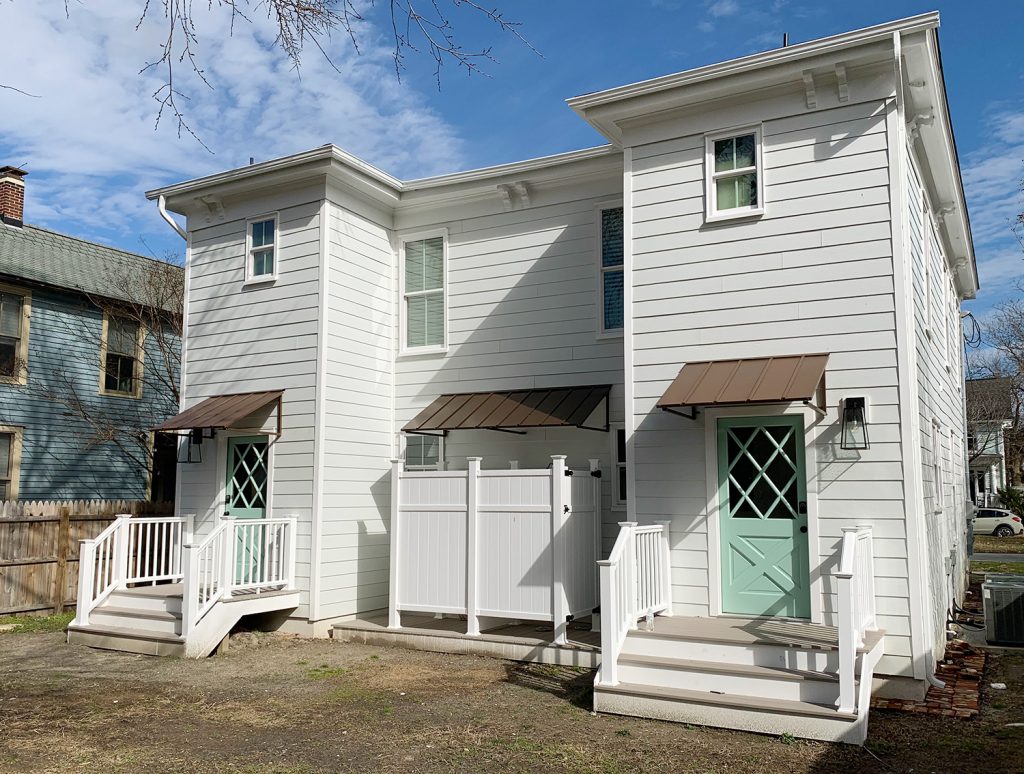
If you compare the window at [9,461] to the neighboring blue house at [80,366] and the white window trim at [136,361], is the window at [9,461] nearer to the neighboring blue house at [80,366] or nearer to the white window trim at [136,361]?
the neighboring blue house at [80,366]

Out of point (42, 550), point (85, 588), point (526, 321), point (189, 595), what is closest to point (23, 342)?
point (42, 550)

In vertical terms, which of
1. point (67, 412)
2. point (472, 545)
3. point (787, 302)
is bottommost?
point (472, 545)

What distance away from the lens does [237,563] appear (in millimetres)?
10938

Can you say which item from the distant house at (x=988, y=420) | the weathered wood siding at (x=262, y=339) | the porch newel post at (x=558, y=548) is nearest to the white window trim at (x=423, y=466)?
the weathered wood siding at (x=262, y=339)

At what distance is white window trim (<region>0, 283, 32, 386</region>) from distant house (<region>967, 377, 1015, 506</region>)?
37.6m

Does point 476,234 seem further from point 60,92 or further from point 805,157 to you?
point 60,92

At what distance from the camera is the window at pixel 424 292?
11.6m

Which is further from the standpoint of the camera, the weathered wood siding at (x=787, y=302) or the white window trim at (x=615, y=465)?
the white window trim at (x=615, y=465)

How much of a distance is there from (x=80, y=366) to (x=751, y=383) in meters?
14.2

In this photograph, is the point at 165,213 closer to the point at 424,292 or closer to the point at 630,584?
the point at 424,292

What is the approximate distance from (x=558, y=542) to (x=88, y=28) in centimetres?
636

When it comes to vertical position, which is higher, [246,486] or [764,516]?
[246,486]

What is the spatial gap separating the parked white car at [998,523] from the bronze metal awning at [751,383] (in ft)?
92.6

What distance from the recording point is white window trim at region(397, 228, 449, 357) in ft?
37.7
